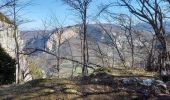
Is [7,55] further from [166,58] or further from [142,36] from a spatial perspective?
[142,36]

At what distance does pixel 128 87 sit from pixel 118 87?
253 mm

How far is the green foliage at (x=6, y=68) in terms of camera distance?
23688 mm

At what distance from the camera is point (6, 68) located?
24391 mm

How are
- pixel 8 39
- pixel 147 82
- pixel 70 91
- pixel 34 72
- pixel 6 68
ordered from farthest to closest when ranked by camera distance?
1. pixel 34 72
2. pixel 8 39
3. pixel 6 68
4. pixel 147 82
5. pixel 70 91

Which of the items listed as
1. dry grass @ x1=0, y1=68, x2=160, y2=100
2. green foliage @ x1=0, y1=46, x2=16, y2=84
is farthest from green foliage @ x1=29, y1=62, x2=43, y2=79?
dry grass @ x1=0, y1=68, x2=160, y2=100

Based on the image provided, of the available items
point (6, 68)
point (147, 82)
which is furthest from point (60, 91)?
point (6, 68)

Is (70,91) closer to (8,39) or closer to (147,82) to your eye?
(147,82)

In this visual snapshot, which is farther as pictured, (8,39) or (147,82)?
(8,39)

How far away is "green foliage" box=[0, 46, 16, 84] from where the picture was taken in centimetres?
2369

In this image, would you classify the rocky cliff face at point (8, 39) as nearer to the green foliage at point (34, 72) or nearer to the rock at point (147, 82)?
the green foliage at point (34, 72)

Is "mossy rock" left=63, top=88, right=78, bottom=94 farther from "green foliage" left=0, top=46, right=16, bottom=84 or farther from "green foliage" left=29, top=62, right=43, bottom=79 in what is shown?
"green foliage" left=29, top=62, right=43, bottom=79

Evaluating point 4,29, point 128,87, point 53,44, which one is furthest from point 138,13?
point 53,44

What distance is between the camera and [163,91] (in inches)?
362

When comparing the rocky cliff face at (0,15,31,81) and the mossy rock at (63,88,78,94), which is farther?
the rocky cliff face at (0,15,31,81)
